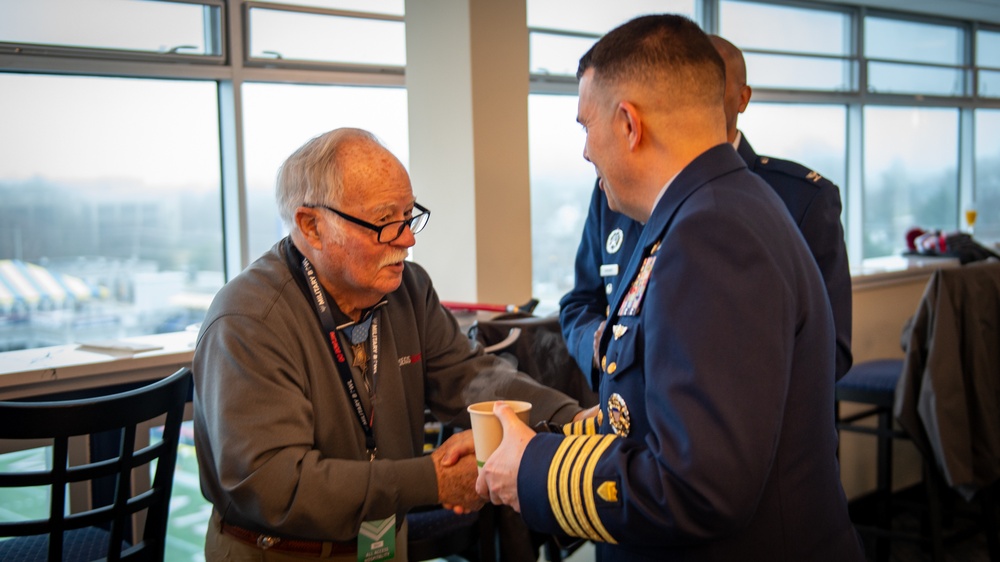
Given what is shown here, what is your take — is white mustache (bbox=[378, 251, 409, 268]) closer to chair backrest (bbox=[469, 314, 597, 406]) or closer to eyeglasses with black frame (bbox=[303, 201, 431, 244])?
eyeglasses with black frame (bbox=[303, 201, 431, 244])

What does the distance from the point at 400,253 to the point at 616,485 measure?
774mm

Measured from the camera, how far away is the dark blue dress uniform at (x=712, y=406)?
0.99 metres

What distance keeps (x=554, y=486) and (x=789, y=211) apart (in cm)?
100

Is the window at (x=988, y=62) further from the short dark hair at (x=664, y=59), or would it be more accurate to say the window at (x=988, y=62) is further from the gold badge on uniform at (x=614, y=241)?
the short dark hair at (x=664, y=59)

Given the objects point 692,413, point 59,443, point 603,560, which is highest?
point 692,413

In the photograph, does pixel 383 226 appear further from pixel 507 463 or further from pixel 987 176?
pixel 987 176

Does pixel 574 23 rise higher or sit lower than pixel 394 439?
higher

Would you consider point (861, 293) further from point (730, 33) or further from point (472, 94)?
point (472, 94)

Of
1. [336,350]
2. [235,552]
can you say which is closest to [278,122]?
Answer: [336,350]

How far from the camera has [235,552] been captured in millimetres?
1585

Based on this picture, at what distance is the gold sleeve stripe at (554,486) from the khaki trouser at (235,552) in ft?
2.09

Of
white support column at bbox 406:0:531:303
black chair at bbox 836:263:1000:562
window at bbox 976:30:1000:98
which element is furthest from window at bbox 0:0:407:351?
window at bbox 976:30:1000:98

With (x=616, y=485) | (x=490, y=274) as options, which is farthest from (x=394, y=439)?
(x=490, y=274)

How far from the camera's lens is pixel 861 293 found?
410cm
